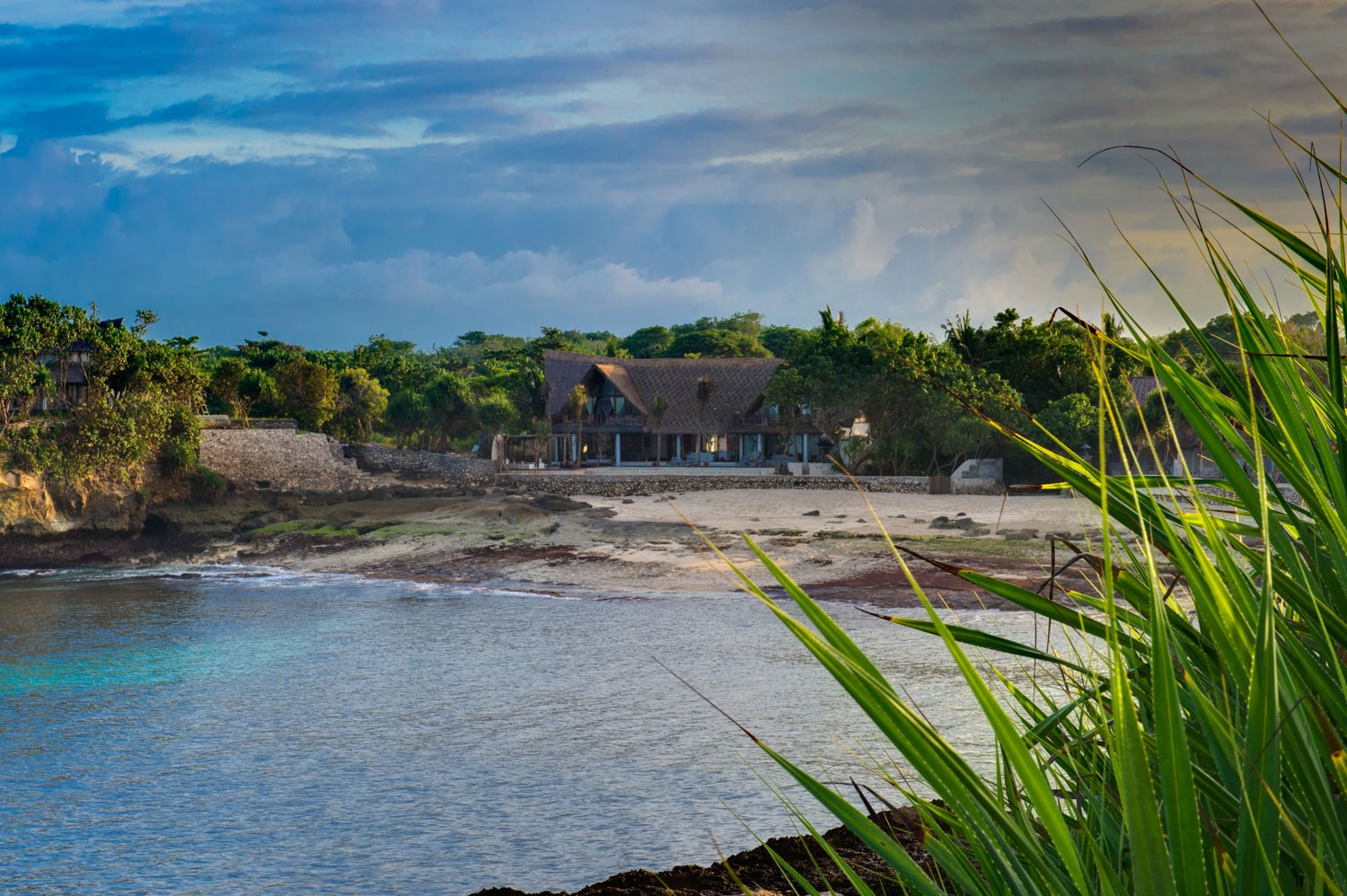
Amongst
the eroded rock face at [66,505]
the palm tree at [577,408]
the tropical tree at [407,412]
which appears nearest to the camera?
the eroded rock face at [66,505]

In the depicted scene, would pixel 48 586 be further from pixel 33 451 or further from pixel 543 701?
pixel 543 701

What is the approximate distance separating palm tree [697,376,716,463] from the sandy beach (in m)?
13.0

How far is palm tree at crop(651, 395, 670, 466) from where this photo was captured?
44.4 metres

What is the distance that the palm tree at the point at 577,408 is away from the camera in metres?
43.4

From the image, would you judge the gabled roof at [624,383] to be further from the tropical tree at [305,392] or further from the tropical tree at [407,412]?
the tropical tree at [305,392]

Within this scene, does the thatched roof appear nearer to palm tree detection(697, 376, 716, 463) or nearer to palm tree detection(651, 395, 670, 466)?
palm tree detection(697, 376, 716, 463)

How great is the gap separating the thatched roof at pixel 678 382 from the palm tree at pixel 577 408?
1129mm

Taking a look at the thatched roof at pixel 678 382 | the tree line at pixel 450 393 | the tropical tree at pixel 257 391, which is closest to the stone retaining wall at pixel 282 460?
the tree line at pixel 450 393

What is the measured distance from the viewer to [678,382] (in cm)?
4675

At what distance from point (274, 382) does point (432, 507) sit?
54.8 ft

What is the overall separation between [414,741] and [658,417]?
3552 cm

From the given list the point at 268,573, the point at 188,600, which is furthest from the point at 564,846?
the point at 268,573

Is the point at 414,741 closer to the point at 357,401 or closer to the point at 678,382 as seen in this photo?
the point at 678,382

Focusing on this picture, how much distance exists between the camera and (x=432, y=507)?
29.4 metres
